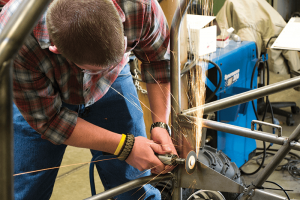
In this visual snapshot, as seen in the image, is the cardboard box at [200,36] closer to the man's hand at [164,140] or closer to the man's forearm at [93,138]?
the man's hand at [164,140]

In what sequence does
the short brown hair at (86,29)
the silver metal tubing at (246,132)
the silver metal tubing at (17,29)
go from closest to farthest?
the silver metal tubing at (17,29) < the short brown hair at (86,29) < the silver metal tubing at (246,132)

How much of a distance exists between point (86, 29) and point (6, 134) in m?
0.46

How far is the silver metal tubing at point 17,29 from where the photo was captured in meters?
0.43

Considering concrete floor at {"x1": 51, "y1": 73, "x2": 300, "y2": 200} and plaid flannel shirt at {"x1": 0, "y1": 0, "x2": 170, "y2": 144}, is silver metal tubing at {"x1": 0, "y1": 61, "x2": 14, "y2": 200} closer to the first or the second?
plaid flannel shirt at {"x1": 0, "y1": 0, "x2": 170, "y2": 144}

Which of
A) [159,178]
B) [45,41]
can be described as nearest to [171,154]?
[159,178]

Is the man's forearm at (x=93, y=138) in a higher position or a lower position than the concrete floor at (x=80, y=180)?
higher

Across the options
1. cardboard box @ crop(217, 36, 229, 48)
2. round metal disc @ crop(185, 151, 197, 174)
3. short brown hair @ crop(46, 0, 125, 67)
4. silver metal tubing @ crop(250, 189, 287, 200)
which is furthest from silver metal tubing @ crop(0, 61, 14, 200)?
cardboard box @ crop(217, 36, 229, 48)

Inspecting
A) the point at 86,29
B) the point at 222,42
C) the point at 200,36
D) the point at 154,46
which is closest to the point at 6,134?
the point at 86,29

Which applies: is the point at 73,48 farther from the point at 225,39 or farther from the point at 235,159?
the point at 235,159

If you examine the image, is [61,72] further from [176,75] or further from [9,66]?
[9,66]

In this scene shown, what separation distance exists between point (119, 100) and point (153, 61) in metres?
0.29

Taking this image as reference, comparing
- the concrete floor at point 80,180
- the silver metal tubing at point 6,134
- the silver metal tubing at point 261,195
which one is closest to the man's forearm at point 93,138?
the silver metal tubing at point 261,195

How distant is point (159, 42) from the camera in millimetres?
1337

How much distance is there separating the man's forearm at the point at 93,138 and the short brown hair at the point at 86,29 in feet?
1.20
